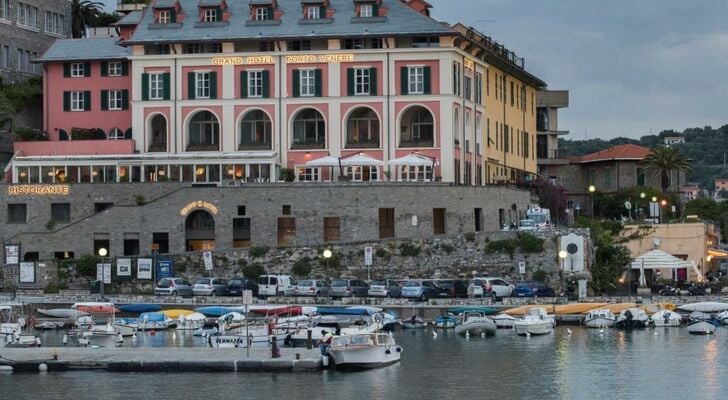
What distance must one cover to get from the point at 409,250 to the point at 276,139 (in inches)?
661

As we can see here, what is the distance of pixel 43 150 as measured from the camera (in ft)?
442

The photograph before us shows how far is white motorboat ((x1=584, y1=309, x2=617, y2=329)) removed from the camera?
10912 centimetres

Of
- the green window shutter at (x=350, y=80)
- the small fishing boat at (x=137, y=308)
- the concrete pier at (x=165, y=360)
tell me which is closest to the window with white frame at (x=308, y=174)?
the green window shutter at (x=350, y=80)

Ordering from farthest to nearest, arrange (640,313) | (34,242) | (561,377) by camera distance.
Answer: (34,242)
(640,313)
(561,377)

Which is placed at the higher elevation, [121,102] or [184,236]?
[121,102]

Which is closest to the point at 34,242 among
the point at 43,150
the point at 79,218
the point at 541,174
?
the point at 79,218

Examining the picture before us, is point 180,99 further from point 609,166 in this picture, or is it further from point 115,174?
point 609,166

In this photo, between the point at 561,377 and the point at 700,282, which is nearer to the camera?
the point at 561,377

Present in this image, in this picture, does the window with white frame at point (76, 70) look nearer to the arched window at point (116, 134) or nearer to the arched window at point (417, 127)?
the arched window at point (116, 134)

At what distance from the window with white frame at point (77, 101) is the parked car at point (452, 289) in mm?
36815

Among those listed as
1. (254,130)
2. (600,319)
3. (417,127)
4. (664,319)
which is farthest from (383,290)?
(254,130)

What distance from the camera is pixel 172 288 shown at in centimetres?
11569

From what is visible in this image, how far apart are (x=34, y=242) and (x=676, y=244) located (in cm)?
4507

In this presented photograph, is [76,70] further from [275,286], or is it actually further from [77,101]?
[275,286]
